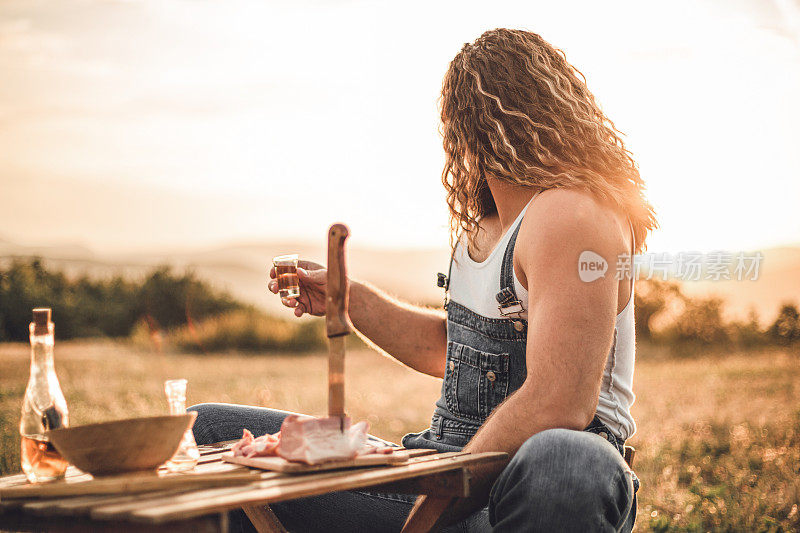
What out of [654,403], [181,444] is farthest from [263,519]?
[654,403]

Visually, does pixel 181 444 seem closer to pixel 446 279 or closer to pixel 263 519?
pixel 263 519

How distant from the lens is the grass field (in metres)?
4.40

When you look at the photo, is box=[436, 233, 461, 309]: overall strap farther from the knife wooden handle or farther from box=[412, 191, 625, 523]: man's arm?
the knife wooden handle

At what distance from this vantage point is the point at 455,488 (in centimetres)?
179

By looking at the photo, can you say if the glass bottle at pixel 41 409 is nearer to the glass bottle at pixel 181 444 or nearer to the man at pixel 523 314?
the glass bottle at pixel 181 444

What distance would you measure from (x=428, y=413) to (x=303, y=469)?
21.2 feet

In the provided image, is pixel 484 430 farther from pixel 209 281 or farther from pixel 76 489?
pixel 209 281

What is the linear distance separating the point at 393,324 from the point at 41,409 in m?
1.42

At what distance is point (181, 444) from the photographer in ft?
5.75

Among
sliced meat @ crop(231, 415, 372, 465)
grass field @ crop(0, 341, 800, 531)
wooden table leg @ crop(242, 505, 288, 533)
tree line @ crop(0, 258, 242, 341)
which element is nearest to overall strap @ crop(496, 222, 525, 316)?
sliced meat @ crop(231, 415, 372, 465)

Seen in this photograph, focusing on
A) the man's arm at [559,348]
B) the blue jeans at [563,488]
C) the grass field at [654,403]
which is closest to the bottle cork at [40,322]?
the man's arm at [559,348]

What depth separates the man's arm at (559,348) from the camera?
6.57 feet

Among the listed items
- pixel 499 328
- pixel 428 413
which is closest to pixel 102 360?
pixel 428 413

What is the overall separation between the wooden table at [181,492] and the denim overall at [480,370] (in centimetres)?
55
